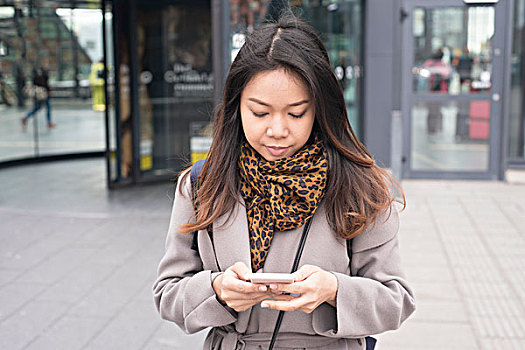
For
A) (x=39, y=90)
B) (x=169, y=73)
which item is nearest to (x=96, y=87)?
(x=39, y=90)

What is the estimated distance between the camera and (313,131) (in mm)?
1705

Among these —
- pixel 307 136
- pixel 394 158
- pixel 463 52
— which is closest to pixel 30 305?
pixel 307 136

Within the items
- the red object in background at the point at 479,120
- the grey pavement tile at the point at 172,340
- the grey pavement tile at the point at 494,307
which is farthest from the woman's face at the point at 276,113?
the red object in background at the point at 479,120

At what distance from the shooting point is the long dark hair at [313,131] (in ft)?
5.27

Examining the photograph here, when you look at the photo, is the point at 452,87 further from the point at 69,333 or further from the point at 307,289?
the point at 307,289

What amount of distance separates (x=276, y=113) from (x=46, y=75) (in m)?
10.4

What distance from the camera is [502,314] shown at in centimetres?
439

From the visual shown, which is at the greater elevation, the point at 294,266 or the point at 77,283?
the point at 294,266

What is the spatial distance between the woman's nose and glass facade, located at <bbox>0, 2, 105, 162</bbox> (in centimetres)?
977

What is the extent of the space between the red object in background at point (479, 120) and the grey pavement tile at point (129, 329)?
631 centimetres

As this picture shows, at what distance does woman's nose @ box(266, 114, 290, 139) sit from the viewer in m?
1.59

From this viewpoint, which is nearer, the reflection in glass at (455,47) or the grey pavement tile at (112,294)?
the grey pavement tile at (112,294)

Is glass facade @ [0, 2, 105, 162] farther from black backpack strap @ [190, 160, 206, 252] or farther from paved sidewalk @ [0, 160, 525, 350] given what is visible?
black backpack strap @ [190, 160, 206, 252]

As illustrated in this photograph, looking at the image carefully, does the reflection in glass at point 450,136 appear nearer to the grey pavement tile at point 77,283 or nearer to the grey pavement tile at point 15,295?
the grey pavement tile at point 77,283
